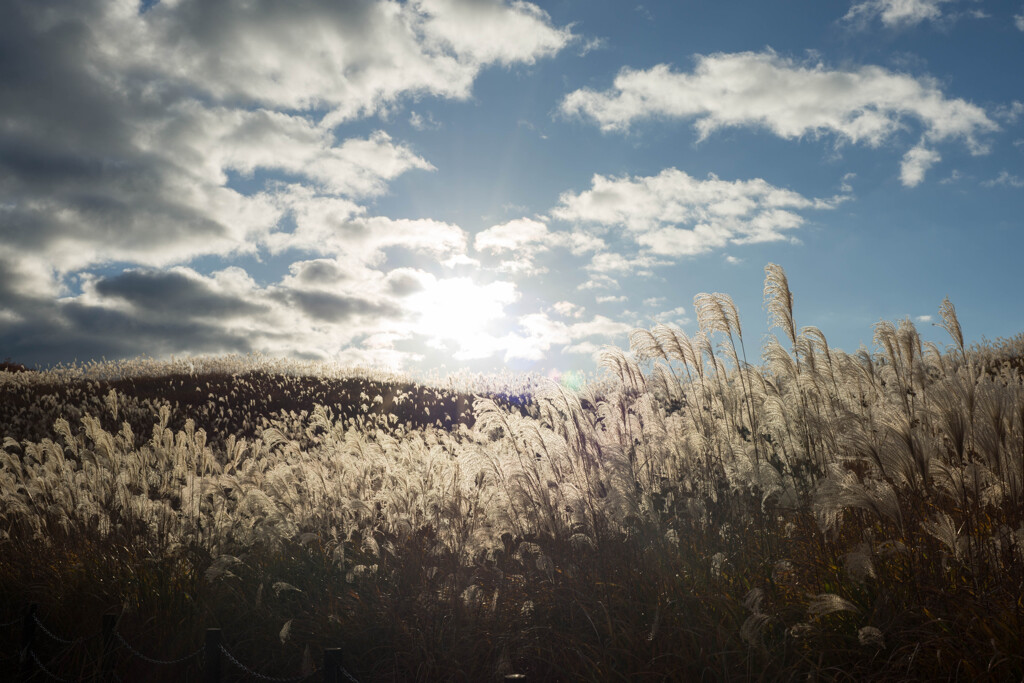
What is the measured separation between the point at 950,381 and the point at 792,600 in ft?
5.06

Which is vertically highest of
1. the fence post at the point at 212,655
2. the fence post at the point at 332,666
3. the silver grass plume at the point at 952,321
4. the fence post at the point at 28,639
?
the silver grass plume at the point at 952,321

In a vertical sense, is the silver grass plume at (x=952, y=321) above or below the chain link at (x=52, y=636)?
above

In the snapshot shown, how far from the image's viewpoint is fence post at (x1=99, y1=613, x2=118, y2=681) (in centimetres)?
528

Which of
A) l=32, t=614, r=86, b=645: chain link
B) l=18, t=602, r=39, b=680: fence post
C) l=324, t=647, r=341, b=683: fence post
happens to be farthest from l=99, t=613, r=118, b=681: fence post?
l=324, t=647, r=341, b=683: fence post

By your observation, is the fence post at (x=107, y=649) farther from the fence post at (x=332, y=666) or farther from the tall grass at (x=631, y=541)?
the fence post at (x=332, y=666)

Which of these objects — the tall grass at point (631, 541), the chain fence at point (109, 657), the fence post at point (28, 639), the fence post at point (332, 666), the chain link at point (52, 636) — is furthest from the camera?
the fence post at point (28, 639)

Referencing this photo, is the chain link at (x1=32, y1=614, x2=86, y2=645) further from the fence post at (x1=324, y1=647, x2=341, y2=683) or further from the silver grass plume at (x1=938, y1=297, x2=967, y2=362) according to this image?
the silver grass plume at (x1=938, y1=297, x2=967, y2=362)

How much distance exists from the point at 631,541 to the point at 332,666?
7.16 feet

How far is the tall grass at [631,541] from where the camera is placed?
3.37 m

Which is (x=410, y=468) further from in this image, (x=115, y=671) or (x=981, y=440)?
(x=981, y=440)

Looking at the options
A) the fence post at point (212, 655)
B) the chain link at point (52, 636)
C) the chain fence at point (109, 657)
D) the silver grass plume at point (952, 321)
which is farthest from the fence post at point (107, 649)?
the silver grass plume at point (952, 321)

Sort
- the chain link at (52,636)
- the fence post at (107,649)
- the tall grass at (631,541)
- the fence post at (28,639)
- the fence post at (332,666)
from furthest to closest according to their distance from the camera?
the fence post at (28,639) → the chain link at (52,636) → the fence post at (107,649) → the fence post at (332,666) → the tall grass at (631,541)

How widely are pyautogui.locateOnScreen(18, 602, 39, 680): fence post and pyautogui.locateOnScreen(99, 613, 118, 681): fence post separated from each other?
1110mm

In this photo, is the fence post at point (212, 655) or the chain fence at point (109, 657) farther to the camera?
the fence post at point (212, 655)
